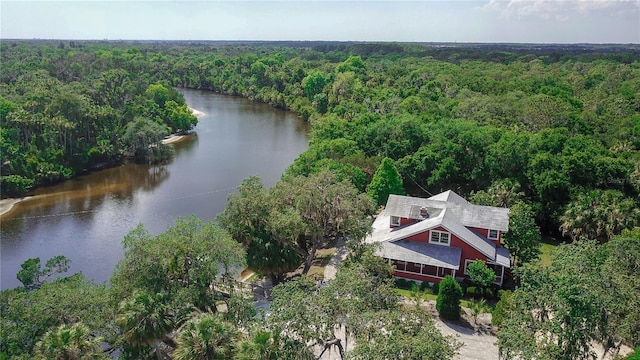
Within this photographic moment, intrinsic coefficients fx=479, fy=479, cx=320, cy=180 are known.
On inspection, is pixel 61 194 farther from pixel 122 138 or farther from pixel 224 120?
pixel 224 120

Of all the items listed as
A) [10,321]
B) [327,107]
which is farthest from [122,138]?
[10,321]

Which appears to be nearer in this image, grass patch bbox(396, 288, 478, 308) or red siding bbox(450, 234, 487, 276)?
grass patch bbox(396, 288, 478, 308)

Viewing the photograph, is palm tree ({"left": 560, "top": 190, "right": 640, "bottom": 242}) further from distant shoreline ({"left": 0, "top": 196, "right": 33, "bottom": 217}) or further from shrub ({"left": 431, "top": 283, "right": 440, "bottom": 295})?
distant shoreline ({"left": 0, "top": 196, "right": 33, "bottom": 217})

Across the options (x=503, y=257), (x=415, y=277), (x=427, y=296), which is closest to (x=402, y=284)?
(x=415, y=277)

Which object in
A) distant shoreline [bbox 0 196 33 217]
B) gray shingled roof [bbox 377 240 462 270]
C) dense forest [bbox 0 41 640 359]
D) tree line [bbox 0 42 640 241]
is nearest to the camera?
dense forest [bbox 0 41 640 359]

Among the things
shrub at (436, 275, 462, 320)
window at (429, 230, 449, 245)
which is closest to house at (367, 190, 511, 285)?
window at (429, 230, 449, 245)

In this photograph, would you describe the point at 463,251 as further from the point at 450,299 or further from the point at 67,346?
the point at 67,346

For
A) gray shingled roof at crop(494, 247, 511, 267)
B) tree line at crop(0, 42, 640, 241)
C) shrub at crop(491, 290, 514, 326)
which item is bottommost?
shrub at crop(491, 290, 514, 326)
